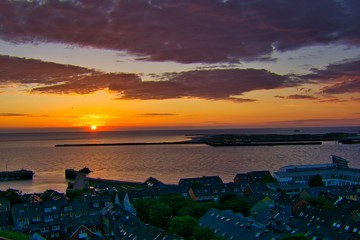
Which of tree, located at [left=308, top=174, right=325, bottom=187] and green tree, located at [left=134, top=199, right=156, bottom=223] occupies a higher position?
green tree, located at [left=134, top=199, right=156, bottom=223]

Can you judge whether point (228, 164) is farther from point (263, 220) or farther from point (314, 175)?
point (263, 220)

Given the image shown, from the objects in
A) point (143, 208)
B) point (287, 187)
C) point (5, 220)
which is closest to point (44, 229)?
point (5, 220)

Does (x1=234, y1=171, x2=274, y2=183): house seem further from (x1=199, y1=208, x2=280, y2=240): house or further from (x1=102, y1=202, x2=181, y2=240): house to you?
(x1=199, y1=208, x2=280, y2=240): house

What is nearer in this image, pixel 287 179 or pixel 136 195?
pixel 136 195

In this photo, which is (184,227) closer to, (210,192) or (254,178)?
(210,192)

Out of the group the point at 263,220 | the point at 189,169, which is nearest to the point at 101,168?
the point at 189,169

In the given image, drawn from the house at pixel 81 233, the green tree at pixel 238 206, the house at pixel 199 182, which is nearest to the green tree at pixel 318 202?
the green tree at pixel 238 206

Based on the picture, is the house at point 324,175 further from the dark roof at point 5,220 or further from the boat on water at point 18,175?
the boat on water at point 18,175

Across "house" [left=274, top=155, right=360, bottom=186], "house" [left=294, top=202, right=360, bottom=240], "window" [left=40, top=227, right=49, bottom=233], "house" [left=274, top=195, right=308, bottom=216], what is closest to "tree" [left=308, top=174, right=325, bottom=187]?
"house" [left=274, top=155, right=360, bottom=186]
